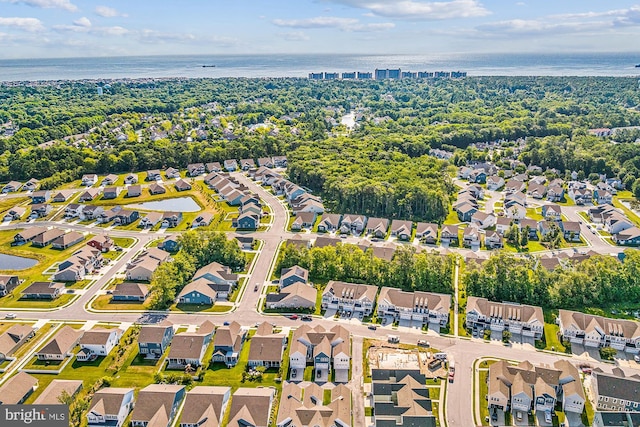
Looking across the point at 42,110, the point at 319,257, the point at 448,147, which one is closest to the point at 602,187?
the point at 448,147

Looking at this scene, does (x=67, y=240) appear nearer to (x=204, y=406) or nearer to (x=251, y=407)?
(x=204, y=406)

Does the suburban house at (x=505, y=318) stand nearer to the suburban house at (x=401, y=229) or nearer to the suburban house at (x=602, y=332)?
the suburban house at (x=602, y=332)

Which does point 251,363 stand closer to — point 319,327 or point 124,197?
point 319,327

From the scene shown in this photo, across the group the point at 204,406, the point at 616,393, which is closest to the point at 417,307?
the point at 616,393

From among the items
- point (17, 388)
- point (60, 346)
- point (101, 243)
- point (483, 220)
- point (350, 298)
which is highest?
point (483, 220)

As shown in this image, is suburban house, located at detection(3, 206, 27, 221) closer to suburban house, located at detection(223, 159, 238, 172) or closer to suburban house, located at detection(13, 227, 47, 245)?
suburban house, located at detection(13, 227, 47, 245)

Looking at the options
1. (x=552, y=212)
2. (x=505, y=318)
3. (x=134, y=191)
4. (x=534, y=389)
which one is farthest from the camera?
(x=134, y=191)

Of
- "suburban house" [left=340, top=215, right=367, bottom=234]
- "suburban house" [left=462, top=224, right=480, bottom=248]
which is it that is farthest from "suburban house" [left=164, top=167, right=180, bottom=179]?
"suburban house" [left=462, top=224, right=480, bottom=248]
